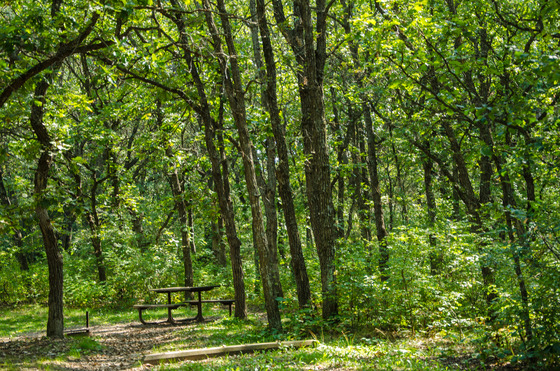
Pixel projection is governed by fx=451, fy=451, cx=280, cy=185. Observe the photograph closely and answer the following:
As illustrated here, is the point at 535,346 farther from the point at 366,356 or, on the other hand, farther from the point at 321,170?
the point at 321,170

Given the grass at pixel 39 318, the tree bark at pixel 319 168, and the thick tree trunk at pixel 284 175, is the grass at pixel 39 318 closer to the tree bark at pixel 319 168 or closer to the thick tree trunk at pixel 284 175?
the thick tree trunk at pixel 284 175

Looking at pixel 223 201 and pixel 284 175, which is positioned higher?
pixel 284 175

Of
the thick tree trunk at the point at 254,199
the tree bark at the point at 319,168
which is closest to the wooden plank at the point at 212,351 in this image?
the thick tree trunk at the point at 254,199

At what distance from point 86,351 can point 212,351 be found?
2.96 metres

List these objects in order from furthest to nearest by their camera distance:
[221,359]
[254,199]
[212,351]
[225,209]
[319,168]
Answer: [225,209] < [319,168] < [254,199] < [212,351] < [221,359]

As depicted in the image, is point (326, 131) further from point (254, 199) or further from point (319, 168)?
point (254, 199)

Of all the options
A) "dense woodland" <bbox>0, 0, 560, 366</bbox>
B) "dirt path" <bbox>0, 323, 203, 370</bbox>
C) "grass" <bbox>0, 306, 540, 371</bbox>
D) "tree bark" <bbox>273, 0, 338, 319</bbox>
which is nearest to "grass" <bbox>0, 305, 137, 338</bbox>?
"dirt path" <bbox>0, 323, 203, 370</bbox>

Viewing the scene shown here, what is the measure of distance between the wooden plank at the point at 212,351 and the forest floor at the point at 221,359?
0.19m

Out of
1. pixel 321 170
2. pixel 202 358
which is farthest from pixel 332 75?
pixel 202 358

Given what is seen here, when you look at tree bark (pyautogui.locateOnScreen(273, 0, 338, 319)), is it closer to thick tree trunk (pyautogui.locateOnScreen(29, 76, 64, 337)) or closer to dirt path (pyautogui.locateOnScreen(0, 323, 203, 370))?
dirt path (pyautogui.locateOnScreen(0, 323, 203, 370))

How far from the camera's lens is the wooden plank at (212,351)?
24.8 ft

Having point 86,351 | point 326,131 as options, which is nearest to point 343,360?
point 86,351

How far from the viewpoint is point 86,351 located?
29.8 feet

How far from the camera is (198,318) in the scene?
13891 mm
